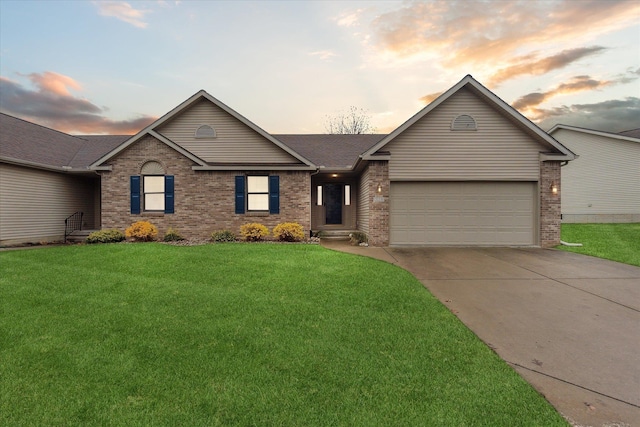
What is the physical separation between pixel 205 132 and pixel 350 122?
23381mm

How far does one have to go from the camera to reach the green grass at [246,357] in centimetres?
249

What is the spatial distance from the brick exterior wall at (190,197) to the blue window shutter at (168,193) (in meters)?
0.22

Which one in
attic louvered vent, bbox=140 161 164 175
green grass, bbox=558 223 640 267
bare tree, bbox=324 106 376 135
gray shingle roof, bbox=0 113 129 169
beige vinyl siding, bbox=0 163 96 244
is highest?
bare tree, bbox=324 106 376 135

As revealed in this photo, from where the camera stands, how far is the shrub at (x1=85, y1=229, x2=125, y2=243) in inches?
492

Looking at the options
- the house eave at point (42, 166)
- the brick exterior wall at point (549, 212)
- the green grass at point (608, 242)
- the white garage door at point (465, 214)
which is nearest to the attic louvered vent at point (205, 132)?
the house eave at point (42, 166)

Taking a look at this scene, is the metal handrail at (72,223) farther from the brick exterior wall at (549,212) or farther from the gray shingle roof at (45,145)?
the brick exterior wall at (549,212)

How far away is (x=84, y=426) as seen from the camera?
7.64 feet

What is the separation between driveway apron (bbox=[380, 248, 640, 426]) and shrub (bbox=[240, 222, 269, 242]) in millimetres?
6156

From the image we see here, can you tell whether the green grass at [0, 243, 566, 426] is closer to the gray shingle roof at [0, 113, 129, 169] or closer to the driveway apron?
the driveway apron

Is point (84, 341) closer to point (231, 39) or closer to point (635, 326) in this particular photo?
point (635, 326)

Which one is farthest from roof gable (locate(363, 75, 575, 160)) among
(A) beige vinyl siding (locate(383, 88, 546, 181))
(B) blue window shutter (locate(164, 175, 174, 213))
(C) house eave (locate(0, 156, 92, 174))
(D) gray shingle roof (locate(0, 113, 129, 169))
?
(D) gray shingle roof (locate(0, 113, 129, 169))

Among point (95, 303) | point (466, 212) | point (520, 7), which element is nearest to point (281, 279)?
point (95, 303)

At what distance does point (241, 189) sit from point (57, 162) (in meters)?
9.21

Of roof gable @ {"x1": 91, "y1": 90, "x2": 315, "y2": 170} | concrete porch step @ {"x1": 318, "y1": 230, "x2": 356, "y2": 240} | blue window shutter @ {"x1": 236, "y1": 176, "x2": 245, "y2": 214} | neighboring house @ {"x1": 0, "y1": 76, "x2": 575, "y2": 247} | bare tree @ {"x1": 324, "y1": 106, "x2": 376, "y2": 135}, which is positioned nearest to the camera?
neighboring house @ {"x1": 0, "y1": 76, "x2": 575, "y2": 247}
